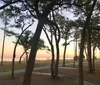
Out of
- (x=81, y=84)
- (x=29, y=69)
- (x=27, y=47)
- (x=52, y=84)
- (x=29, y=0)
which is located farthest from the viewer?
(x=27, y=47)

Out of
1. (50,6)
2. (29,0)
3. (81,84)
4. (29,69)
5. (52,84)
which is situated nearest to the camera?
(29,69)

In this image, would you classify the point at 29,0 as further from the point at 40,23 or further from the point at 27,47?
the point at 27,47

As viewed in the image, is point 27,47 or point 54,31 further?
point 27,47

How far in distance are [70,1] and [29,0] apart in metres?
3.29

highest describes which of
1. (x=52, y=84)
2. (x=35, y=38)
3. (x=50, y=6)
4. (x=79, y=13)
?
(x=79, y=13)

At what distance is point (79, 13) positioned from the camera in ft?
98.7

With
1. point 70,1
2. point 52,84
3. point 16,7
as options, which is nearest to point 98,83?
point 52,84

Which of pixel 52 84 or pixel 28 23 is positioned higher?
pixel 28 23

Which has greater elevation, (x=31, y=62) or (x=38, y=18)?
(x=38, y=18)

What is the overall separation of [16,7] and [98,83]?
1144 centimetres

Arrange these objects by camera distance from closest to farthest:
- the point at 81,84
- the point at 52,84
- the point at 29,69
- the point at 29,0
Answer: the point at 29,69 → the point at 29,0 → the point at 81,84 → the point at 52,84

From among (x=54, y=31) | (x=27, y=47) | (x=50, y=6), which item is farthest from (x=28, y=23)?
(x=27, y=47)

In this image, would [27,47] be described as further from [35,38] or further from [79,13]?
[35,38]

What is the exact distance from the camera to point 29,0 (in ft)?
62.2
